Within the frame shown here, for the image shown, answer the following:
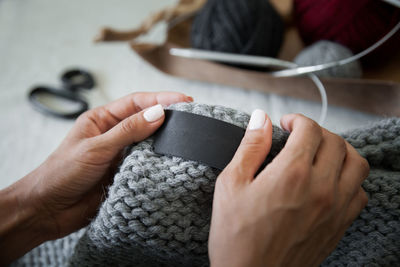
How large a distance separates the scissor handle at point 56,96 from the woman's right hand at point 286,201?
0.57 m

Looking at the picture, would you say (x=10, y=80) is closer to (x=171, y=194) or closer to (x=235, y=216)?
(x=171, y=194)

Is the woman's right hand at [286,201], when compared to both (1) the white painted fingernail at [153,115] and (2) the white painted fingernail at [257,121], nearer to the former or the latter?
(2) the white painted fingernail at [257,121]

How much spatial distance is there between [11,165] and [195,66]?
0.53 m

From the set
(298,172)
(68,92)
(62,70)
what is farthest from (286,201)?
(62,70)

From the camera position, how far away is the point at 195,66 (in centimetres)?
81

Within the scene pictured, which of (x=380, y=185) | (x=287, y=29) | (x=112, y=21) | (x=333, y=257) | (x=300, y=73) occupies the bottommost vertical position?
(x=333, y=257)

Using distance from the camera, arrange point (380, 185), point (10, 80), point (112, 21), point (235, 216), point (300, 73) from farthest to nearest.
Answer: point (112, 21)
point (10, 80)
point (300, 73)
point (380, 185)
point (235, 216)

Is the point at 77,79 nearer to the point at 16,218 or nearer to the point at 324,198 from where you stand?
the point at 16,218

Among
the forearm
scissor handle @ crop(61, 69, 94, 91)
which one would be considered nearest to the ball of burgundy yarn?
scissor handle @ crop(61, 69, 94, 91)

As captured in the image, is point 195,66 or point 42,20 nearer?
point 195,66

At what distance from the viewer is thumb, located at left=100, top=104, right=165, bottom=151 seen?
45 cm

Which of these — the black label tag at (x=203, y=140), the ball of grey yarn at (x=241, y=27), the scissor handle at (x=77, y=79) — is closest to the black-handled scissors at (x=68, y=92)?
the scissor handle at (x=77, y=79)

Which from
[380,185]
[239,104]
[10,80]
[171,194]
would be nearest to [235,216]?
[171,194]

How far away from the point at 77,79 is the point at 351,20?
2.57 ft
